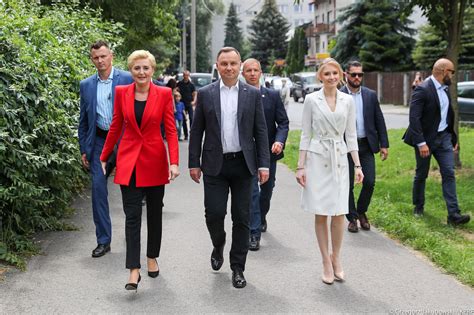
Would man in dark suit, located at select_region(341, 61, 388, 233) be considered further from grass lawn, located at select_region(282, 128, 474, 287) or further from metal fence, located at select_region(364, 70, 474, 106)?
metal fence, located at select_region(364, 70, 474, 106)

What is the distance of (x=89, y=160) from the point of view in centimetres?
646

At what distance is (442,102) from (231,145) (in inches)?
138

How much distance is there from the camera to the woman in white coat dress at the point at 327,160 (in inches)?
216

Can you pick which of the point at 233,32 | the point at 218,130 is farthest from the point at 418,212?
the point at 233,32

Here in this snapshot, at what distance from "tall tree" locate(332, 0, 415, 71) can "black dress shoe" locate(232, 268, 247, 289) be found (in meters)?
40.3

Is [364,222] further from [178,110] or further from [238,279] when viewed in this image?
[178,110]

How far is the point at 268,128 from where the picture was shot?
22.8 feet

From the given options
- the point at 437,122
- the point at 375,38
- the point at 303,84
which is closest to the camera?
the point at 437,122

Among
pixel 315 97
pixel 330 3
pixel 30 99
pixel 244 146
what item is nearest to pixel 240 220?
pixel 244 146

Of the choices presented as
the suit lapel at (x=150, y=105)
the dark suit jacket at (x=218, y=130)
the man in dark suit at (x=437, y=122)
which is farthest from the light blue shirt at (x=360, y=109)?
the suit lapel at (x=150, y=105)

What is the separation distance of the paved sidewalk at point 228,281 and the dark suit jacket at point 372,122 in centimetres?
98

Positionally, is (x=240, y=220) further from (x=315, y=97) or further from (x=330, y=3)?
(x=330, y=3)

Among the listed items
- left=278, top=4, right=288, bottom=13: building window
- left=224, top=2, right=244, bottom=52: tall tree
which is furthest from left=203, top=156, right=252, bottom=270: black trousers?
left=278, top=4, right=288, bottom=13: building window

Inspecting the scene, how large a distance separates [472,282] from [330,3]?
237 ft
